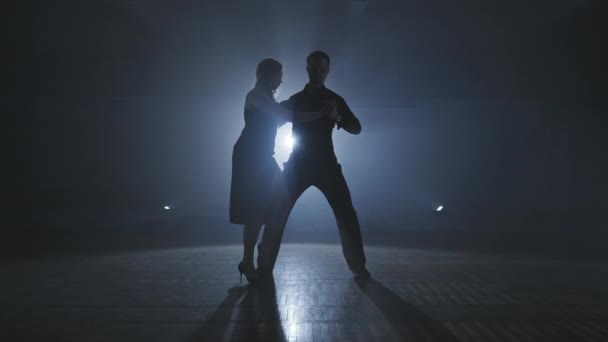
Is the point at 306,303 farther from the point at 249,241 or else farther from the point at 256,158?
the point at 256,158

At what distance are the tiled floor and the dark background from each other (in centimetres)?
442

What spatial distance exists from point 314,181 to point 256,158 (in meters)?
0.43

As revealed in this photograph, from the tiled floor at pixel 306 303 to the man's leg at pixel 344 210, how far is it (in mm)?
205

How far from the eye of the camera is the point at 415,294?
2.01m

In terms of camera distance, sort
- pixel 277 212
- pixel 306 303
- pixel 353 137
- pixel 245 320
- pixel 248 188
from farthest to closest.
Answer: pixel 353 137 < pixel 277 212 < pixel 248 188 < pixel 306 303 < pixel 245 320

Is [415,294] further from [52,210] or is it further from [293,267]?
[52,210]

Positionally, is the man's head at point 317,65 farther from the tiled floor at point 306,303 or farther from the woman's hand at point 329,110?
the tiled floor at point 306,303

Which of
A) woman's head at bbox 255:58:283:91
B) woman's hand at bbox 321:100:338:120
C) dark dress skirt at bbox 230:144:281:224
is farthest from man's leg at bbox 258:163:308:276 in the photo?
woman's head at bbox 255:58:283:91

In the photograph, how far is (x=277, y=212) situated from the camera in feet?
7.63

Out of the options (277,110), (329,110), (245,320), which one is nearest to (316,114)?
(329,110)

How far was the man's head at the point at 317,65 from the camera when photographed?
234 centimetres

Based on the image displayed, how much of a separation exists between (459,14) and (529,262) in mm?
3942

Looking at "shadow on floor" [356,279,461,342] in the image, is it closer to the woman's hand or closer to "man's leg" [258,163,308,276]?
"man's leg" [258,163,308,276]

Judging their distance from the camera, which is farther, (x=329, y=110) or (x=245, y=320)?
(x=329, y=110)
